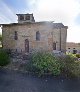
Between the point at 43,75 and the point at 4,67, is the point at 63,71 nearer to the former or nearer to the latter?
the point at 43,75

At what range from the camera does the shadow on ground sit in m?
12.5

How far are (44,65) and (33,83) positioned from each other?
3.31 meters

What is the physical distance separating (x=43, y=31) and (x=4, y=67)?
12366 mm

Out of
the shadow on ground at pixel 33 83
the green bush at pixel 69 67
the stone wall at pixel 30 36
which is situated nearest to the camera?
the shadow on ground at pixel 33 83

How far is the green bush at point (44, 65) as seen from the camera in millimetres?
16425

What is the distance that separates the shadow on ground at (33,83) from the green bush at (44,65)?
1.08 metres

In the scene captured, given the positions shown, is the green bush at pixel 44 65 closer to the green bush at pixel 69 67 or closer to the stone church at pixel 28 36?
the green bush at pixel 69 67

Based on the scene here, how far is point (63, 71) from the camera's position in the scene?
16703mm

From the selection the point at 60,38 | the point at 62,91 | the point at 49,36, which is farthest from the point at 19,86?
the point at 60,38

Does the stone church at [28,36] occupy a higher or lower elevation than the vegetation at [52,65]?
higher

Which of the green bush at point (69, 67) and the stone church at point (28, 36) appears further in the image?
the stone church at point (28, 36)

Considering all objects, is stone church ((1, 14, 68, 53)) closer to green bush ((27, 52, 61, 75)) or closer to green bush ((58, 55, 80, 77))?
green bush ((58, 55, 80, 77))

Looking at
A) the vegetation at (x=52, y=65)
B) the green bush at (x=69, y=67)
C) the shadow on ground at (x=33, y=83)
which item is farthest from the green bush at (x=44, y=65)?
the shadow on ground at (x=33, y=83)

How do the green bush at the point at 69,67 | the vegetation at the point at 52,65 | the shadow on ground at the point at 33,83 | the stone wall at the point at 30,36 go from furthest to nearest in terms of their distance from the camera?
the stone wall at the point at 30,36, the vegetation at the point at 52,65, the green bush at the point at 69,67, the shadow on ground at the point at 33,83
